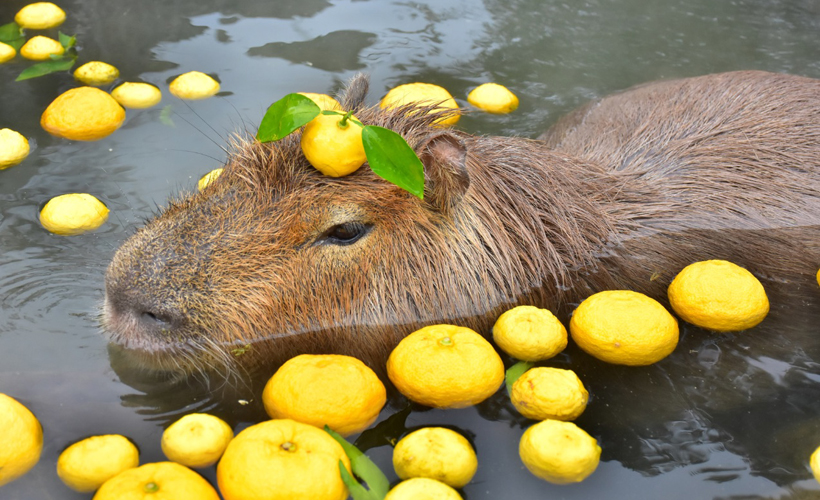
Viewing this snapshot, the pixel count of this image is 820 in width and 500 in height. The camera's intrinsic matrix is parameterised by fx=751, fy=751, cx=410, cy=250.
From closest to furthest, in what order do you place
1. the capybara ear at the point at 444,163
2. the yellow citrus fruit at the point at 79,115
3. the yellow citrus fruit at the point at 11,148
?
the capybara ear at the point at 444,163 < the yellow citrus fruit at the point at 11,148 < the yellow citrus fruit at the point at 79,115

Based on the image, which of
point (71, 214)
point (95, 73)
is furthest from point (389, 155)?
point (95, 73)

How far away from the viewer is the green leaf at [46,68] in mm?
4969

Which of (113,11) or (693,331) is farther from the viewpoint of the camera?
(113,11)

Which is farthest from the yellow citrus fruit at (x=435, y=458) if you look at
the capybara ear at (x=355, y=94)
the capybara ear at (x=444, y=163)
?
the capybara ear at (x=355, y=94)

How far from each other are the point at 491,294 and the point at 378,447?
2.90ft

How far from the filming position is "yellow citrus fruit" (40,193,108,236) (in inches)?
151

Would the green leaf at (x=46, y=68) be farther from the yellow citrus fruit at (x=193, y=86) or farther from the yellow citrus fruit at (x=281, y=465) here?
the yellow citrus fruit at (x=281, y=465)

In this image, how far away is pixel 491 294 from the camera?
10.7 ft

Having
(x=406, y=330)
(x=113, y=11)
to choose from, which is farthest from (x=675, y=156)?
(x=113, y=11)

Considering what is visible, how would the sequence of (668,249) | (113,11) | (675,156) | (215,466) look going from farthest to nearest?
(113,11)
(675,156)
(668,249)
(215,466)

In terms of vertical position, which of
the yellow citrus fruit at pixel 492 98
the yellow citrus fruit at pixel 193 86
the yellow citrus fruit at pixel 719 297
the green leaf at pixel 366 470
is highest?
the yellow citrus fruit at pixel 719 297

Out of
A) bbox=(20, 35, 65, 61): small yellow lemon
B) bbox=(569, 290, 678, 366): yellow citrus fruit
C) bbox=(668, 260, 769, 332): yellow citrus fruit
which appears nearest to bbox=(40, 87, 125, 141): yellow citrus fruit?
bbox=(20, 35, 65, 61): small yellow lemon

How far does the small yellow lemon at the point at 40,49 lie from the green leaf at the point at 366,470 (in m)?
4.04

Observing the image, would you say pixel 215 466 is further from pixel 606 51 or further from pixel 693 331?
pixel 606 51
